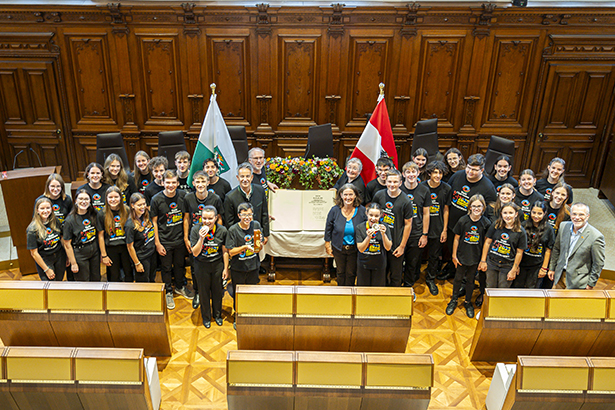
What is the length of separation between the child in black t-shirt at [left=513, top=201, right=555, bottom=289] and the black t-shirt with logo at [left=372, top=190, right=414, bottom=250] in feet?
3.83

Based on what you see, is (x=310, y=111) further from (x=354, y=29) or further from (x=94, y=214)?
(x=94, y=214)

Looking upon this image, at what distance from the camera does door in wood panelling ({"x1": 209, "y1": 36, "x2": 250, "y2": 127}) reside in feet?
25.6

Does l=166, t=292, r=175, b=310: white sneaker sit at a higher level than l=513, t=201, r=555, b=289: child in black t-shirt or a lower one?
lower

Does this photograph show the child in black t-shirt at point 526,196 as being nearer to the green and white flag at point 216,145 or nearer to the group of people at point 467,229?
the group of people at point 467,229

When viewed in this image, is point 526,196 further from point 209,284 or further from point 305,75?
point 305,75

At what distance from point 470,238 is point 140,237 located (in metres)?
3.34

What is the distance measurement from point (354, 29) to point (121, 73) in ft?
12.0

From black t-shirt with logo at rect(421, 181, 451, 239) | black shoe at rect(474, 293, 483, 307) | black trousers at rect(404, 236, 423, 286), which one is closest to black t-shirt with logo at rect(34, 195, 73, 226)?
black trousers at rect(404, 236, 423, 286)

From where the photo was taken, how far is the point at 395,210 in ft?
17.2

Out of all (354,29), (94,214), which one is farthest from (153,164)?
(354,29)

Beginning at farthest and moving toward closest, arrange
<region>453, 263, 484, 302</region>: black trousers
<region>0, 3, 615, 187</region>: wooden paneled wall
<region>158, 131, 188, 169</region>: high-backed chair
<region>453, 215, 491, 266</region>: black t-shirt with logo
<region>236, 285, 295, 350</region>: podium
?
1. <region>0, 3, 615, 187</region>: wooden paneled wall
2. <region>158, 131, 188, 169</region>: high-backed chair
3. <region>453, 263, 484, 302</region>: black trousers
4. <region>453, 215, 491, 266</region>: black t-shirt with logo
5. <region>236, 285, 295, 350</region>: podium

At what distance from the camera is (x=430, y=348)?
5.06 metres

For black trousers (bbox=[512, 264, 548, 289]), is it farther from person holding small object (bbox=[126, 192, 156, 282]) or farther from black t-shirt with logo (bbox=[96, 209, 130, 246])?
black t-shirt with logo (bbox=[96, 209, 130, 246])

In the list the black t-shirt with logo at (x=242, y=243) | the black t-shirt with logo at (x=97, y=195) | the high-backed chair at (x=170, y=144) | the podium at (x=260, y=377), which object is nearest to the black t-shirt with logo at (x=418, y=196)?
the black t-shirt with logo at (x=242, y=243)
